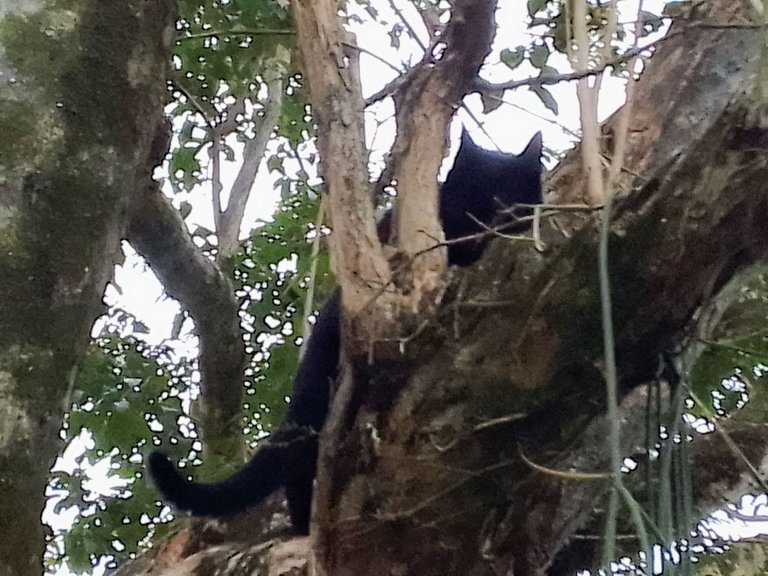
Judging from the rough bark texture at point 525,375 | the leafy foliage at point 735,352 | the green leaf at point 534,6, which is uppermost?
the green leaf at point 534,6

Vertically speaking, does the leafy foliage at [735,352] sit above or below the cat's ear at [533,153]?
below

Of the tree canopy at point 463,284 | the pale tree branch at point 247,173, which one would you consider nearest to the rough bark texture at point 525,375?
the tree canopy at point 463,284

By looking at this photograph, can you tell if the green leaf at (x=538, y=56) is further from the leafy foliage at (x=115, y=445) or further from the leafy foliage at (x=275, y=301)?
the leafy foliage at (x=115, y=445)

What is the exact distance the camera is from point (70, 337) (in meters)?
0.86

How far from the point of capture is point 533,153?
1817mm

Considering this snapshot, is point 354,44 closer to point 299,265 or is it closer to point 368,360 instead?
point 368,360

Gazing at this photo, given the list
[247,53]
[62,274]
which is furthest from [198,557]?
[247,53]

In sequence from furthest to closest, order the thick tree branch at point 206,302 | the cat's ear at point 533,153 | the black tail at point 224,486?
the cat's ear at point 533,153 < the thick tree branch at point 206,302 < the black tail at point 224,486

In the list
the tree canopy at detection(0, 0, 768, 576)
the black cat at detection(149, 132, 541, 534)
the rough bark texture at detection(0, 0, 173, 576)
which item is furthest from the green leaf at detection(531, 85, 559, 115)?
the rough bark texture at detection(0, 0, 173, 576)

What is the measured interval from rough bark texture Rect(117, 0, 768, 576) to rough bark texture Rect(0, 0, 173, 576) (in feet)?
1.09

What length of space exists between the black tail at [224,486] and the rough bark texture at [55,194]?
1.55 ft

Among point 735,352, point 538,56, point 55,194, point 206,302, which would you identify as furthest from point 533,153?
point 55,194

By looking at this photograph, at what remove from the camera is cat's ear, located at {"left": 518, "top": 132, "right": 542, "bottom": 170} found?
1.80 meters

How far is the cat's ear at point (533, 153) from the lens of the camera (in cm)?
180
